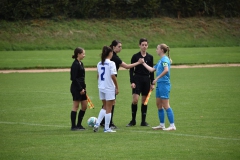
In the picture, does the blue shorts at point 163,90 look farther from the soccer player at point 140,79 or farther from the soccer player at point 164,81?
the soccer player at point 140,79

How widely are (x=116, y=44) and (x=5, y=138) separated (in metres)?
3.61

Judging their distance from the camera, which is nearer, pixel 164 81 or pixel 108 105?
pixel 108 105

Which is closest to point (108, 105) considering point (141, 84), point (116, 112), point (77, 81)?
point (77, 81)

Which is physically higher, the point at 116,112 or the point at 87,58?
the point at 87,58

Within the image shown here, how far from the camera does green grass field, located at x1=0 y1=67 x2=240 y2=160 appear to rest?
9750mm

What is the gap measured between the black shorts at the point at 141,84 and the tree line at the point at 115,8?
128ft

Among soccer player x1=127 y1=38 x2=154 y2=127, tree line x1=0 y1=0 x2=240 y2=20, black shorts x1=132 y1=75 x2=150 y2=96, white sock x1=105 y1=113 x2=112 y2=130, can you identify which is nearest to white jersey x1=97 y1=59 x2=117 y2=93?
white sock x1=105 y1=113 x2=112 y2=130

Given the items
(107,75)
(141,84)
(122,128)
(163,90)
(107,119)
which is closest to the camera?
(107,75)

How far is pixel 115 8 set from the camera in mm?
53344

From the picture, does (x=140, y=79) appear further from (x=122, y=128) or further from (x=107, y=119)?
(x=107, y=119)

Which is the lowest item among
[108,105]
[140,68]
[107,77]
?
[108,105]

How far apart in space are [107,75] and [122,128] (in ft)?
5.44

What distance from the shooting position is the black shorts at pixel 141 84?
44.6 ft

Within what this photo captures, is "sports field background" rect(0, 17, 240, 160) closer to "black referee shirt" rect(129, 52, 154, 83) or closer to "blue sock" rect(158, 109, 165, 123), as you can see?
"blue sock" rect(158, 109, 165, 123)
